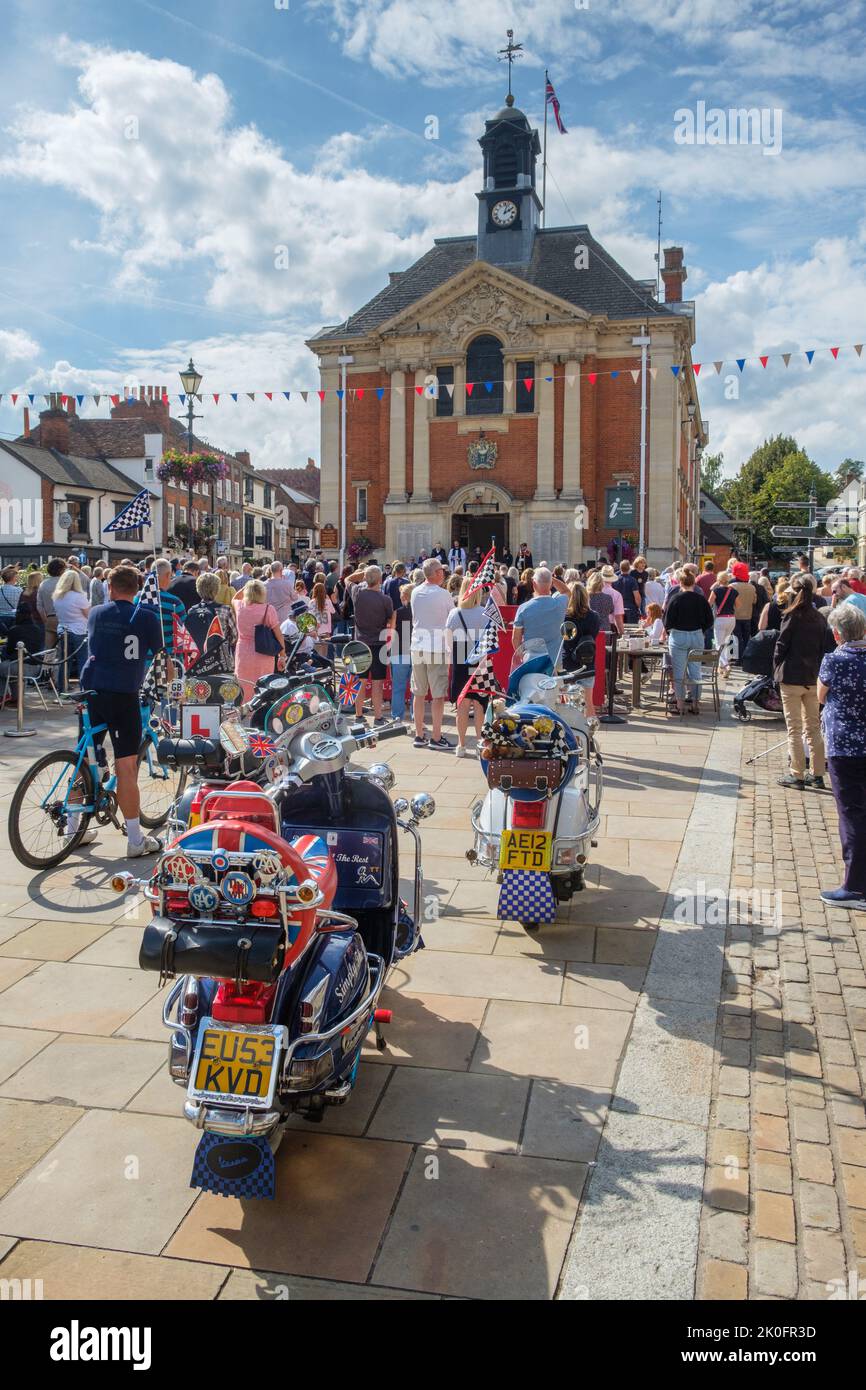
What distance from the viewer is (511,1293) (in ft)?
9.00

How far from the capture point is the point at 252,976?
2.85 m

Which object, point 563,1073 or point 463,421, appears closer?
point 563,1073

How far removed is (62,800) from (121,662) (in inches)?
41.2

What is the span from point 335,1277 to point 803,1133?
1.78 metres

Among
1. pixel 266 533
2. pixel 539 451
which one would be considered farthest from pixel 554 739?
pixel 266 533

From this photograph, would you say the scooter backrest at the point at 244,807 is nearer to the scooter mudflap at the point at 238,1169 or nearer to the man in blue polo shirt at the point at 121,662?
the scooter mudflap at the point at 238,1169

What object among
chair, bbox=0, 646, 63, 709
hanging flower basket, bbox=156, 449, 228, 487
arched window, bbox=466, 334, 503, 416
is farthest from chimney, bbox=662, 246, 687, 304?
chair, bbox=0, 646, 63, 709

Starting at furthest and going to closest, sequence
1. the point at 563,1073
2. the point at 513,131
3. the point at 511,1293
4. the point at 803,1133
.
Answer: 1. the point at 513,131
2. the point at 563,1073
3. the point at 803,1133
4. the point at 511,1293

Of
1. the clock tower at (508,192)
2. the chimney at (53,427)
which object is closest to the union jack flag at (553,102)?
the clock tower at (508,192)

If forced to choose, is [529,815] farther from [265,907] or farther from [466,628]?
[466,628]

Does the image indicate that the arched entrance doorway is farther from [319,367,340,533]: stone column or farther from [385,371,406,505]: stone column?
[319,367,340,533]: stone column

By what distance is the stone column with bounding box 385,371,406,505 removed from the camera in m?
37.7

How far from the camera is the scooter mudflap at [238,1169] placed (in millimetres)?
2896

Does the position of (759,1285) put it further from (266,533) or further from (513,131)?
(266,533)
